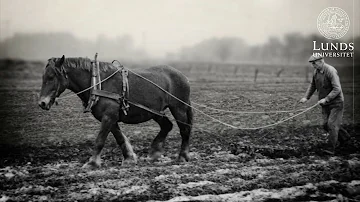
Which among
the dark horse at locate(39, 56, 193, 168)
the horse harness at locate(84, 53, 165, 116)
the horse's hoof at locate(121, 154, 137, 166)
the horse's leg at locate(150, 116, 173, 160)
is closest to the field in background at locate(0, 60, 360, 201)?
the horse's hoof at locate(121, 154, 137, 166)

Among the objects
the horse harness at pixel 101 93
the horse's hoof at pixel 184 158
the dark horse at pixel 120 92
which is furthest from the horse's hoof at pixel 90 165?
the horse's hoof at pixel 184 158

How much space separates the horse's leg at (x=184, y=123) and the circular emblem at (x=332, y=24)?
2.92 metres

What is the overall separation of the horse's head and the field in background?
93cm

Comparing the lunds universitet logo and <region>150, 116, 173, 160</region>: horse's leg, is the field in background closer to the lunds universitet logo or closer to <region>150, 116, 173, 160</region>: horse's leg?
<region>150, 116, 173, 160</region>: horse's leg

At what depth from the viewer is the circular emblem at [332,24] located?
7.12 metres

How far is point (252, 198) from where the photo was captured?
15.5 ft

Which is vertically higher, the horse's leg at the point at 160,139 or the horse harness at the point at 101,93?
the horse harness at the point at 101,93

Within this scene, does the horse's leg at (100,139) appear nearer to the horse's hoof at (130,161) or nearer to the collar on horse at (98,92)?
the collar on horse at (98,92)

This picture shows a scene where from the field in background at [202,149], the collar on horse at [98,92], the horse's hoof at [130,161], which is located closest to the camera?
the field in background at [202,149]

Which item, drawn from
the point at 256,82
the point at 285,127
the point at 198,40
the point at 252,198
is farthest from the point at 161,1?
the point at 252,198

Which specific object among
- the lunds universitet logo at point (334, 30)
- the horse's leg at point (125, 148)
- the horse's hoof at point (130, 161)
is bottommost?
the horse's hoof at point (130, 161)

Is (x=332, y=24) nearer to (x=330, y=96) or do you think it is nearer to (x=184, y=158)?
(x=330, y=96)

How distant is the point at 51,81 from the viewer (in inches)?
203

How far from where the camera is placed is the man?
614 centimetres
